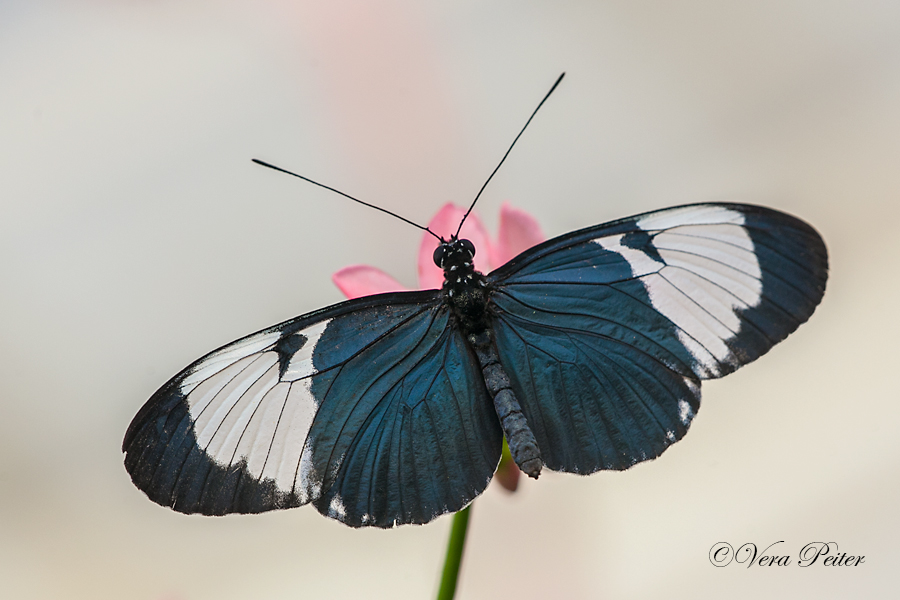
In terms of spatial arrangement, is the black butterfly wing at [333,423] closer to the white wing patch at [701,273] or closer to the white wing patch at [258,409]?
the white wing patch at [258,409]

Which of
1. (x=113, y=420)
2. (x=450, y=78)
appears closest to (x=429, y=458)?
(x=113, y=420)

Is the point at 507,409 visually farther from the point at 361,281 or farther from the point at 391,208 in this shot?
the point at 391,208

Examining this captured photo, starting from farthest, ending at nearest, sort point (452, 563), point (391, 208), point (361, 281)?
point (391, 208)
point (361, 281)
point (452, 563)

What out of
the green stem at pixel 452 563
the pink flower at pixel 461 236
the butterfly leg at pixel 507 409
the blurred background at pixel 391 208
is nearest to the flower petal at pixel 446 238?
the pink flower at pixel 461 236

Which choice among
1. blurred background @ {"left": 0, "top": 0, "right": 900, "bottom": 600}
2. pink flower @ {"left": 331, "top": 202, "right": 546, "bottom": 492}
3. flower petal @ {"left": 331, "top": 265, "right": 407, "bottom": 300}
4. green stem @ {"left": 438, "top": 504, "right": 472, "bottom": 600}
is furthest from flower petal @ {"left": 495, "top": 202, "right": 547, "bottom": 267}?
blurred background @ {"left": 0, "top": 0, "right": 900, "bottom": 600}

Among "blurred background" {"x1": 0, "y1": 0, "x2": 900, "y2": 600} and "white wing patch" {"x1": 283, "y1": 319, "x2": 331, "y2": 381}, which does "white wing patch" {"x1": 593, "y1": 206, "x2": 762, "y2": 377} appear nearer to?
"white wing patch" {"x1": 283, "y1": 319, "x2": 331, "y2": 381}

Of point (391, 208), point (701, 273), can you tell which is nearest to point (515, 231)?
point (701, 273)

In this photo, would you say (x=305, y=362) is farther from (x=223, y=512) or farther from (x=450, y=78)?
(x=450, y=78)

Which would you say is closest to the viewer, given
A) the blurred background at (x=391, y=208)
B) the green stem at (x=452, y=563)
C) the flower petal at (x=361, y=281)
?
the green stem at (x=452, y=563)
